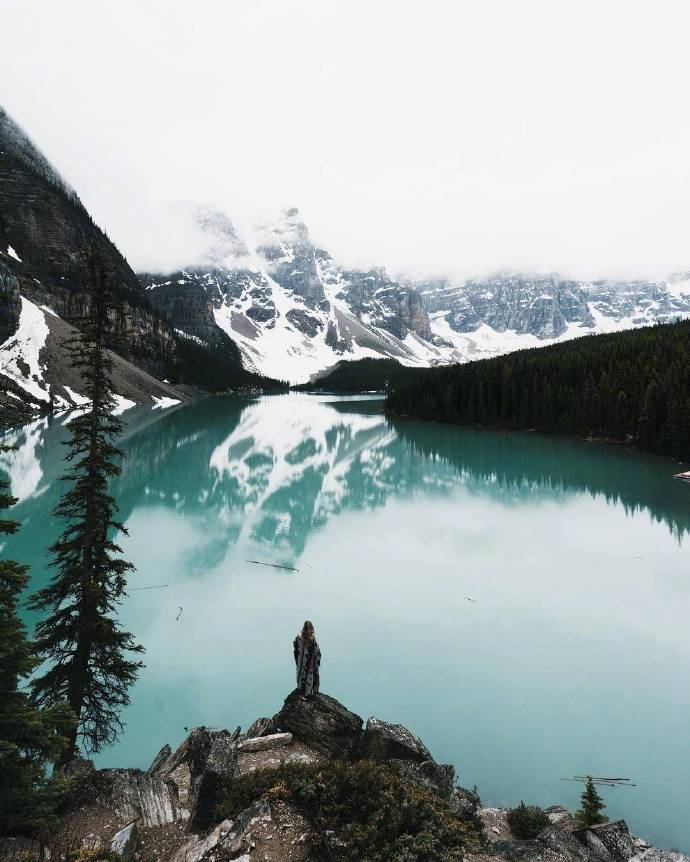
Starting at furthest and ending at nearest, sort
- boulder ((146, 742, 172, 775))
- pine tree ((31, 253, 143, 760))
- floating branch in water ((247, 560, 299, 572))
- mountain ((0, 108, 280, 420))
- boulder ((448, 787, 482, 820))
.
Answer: mountain ((0, 108, 280, 420))
floating branch in water ((247, 560, 299, 572))
pine tree ((31, 253, 143, 760))
boulder ((146, 742, 172, 775))
boulder ((448, 787, 482, 820))

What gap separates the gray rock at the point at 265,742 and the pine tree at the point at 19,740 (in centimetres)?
363

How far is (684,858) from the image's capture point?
21.4 ft

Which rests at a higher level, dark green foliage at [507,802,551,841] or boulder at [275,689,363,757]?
boulder at [275,689,363,757]

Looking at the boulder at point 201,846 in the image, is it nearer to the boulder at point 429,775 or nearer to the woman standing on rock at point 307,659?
the boulder at point 429,775

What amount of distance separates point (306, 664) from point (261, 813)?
356 centimetres

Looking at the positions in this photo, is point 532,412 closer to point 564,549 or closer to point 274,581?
point 564,549

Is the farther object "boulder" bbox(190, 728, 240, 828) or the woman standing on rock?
the woman standing on rock

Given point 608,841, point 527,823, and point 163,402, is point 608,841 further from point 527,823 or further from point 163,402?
point 163,402

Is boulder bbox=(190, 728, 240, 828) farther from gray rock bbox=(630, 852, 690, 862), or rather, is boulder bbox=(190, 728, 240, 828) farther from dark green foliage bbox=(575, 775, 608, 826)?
dark green foliage bbox=(575, 775, 608, 826)

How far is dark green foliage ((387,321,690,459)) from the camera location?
6138 centimetres

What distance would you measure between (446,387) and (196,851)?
326 feet

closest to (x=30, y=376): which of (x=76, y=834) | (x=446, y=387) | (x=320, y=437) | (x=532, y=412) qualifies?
(x=320, y=437)

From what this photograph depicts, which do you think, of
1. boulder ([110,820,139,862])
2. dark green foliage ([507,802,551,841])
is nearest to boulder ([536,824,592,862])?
dark green foliage ([507,802,551,841])

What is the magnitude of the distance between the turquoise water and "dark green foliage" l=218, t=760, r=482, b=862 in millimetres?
4805
